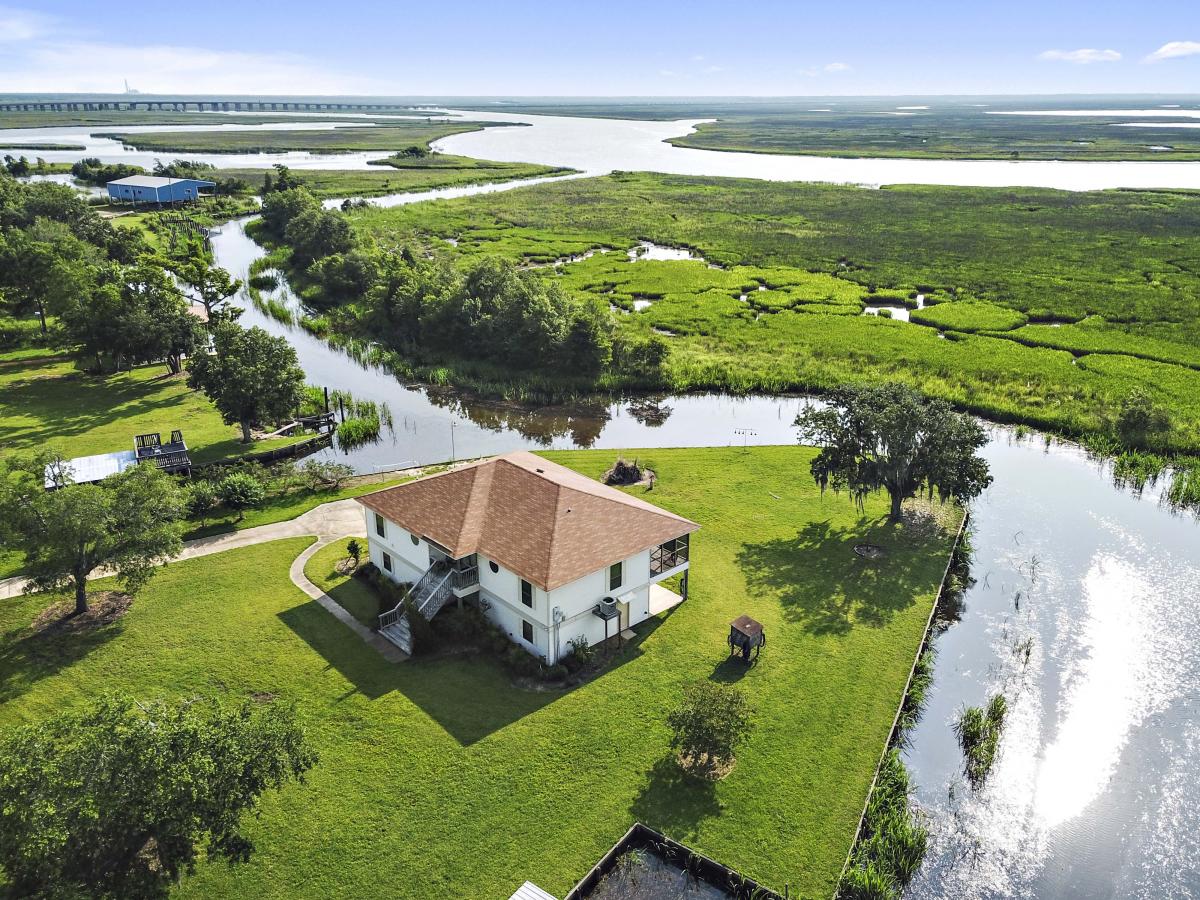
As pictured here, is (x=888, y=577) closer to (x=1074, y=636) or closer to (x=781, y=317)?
(x=1074, y=636)

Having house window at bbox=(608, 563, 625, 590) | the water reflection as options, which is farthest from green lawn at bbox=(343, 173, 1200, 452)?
house window at bbox=(608, 563, 625, 590)

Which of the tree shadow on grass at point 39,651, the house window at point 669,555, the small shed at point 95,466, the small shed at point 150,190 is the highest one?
the small shed at point 150,190

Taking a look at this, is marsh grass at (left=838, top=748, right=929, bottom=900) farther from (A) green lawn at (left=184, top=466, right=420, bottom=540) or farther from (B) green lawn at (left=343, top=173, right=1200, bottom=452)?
(B) green lawn at (left=343, top=173, right=1200, bottom=452)

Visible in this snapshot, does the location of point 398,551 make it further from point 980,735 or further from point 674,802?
point 980,735

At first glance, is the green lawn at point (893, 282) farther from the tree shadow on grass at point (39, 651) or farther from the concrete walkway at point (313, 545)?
the tree shadow on grass at point (39, 651)

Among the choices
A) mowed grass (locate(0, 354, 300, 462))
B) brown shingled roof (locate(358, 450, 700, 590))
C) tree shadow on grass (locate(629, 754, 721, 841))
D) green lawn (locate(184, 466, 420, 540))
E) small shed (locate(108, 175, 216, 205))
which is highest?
small shed (locate(108, 175, 216, 205))

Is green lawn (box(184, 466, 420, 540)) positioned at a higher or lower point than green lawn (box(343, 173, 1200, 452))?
lower

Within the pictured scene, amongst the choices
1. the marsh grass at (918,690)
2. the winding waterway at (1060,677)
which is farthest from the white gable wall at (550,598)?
the winding waterway at (1060,677)
